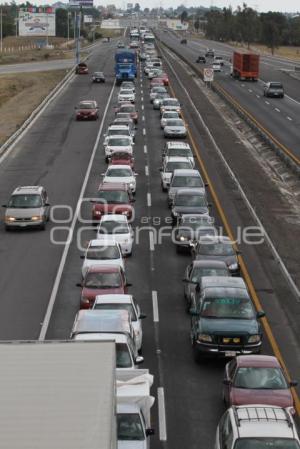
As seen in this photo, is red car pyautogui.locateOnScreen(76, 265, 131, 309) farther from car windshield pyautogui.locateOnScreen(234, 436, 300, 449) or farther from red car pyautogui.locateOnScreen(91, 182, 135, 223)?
car windshield pyautogui.locateOnScreen(234, 436, 300, 449)

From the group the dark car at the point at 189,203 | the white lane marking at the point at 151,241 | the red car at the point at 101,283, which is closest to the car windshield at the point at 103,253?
the red car at the point at 101,283

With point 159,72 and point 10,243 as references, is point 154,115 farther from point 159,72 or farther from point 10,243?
point 10,243

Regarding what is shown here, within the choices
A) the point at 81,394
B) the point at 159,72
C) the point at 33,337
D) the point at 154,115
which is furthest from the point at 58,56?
the point at 81,394

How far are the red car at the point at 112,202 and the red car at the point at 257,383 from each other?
1736 centimetres

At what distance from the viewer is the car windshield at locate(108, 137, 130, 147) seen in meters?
49.1

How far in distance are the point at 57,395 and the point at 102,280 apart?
1390 cm

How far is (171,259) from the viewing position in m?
30.5

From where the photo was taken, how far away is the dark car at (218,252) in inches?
1080

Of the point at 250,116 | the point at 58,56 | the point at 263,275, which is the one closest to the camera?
the point at 263,275

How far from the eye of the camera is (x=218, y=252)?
2792 cm

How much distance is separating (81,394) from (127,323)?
911 centimetres

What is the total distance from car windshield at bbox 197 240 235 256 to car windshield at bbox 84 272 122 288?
13.0ft

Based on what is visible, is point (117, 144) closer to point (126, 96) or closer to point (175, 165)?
point (175, 165)

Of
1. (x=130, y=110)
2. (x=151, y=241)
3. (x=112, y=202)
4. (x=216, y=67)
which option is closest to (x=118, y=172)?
(x=112, y=202)
